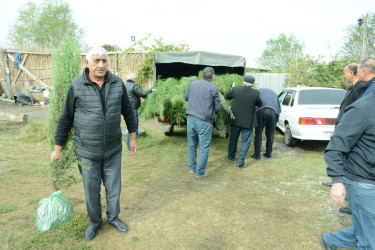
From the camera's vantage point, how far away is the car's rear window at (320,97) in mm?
7488

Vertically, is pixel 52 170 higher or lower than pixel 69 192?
higher

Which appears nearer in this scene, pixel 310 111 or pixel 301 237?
pixel 301 237

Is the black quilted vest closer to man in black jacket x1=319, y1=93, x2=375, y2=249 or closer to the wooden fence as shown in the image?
man in black jacket x1=319, y1=93, x2=375, y2=249

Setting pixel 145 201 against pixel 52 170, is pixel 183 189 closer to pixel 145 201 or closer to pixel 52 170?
pixel 145 201

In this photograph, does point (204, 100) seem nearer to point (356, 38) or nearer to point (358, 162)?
point (358, 162)

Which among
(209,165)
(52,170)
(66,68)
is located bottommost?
(209,165)

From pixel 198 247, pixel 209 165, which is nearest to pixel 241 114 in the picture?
pixel 209 165

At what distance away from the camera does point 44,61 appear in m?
14.4

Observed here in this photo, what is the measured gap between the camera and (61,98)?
3.30 metres

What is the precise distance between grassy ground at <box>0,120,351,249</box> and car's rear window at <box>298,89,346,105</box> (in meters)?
1.73

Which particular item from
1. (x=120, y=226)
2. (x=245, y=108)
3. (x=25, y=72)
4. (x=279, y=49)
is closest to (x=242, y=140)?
(x=245, y=108)

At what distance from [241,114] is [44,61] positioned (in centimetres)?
1251

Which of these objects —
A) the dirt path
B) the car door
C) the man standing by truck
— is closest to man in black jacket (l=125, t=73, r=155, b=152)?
the man standing by truck

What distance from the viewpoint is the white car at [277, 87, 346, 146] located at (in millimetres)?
6723
